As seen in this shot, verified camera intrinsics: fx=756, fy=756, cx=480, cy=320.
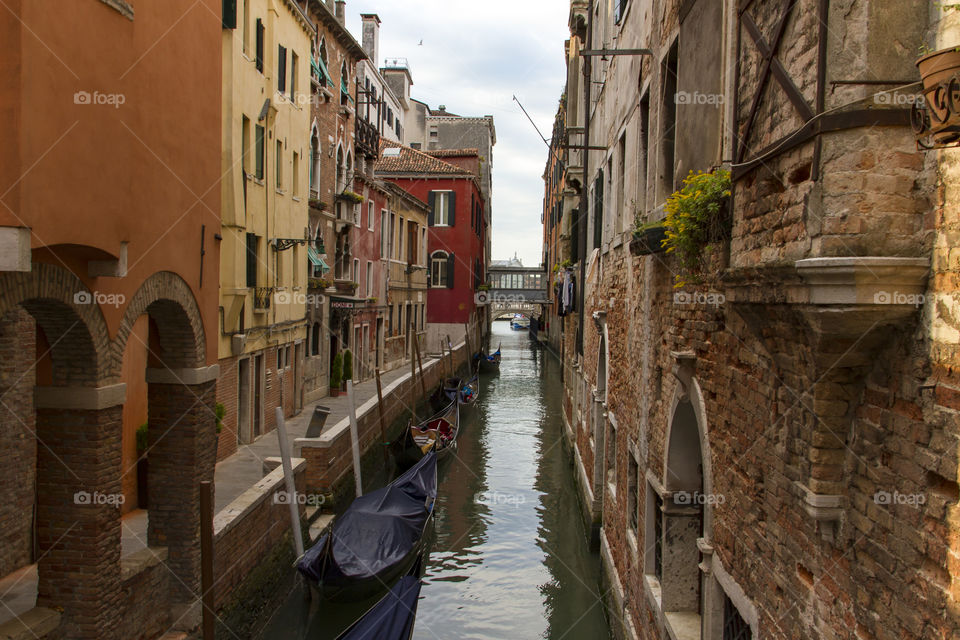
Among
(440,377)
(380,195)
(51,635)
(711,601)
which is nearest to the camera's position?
(711,601)

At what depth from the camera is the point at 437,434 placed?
619 inches

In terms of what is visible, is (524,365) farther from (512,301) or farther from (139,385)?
(139,385)

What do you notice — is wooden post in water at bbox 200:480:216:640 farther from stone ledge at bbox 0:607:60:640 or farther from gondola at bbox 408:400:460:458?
gondola at bbox 408:400:460:458

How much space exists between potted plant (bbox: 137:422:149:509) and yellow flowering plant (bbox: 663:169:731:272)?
22.9 ft

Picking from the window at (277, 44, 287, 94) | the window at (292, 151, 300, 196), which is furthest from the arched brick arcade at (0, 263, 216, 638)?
the window at (292, 151, 300, 196)

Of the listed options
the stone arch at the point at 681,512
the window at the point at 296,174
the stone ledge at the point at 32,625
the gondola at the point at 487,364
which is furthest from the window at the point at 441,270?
the stone ledge at the point at 32,625

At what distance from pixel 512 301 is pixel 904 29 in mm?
37963

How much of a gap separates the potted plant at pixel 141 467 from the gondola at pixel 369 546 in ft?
6.76

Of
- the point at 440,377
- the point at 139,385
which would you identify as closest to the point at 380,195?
the point at 440,377

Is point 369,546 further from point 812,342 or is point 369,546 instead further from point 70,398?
point 812,342

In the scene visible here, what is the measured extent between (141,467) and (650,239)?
6.75m

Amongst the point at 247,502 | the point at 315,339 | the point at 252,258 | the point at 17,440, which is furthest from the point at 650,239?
the point at 315,339

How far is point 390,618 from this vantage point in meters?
6.28

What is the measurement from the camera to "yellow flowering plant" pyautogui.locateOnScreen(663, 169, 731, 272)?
3.91m
